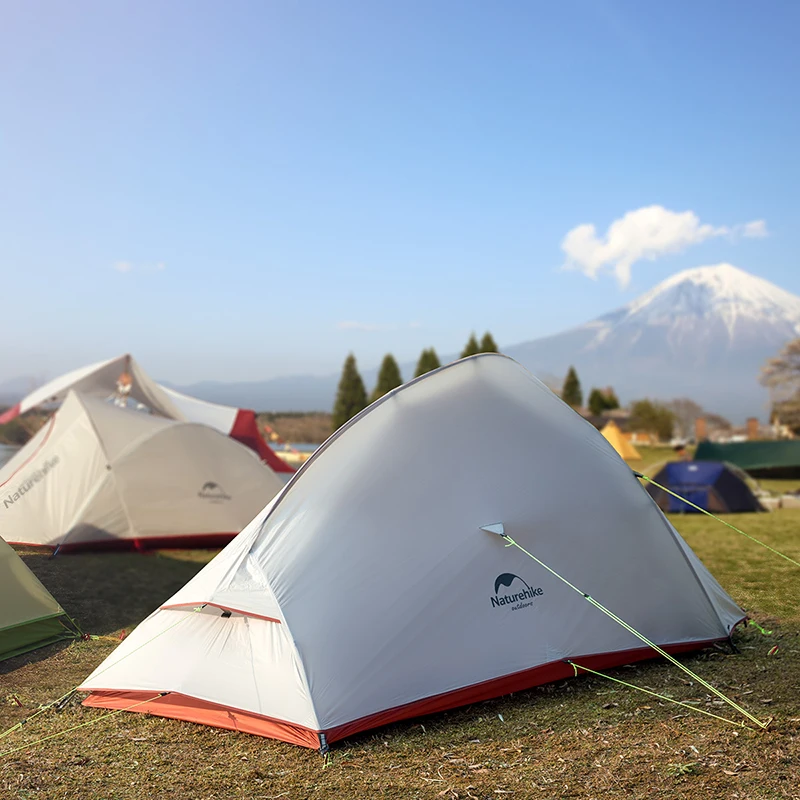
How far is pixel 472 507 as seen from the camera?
4531 millimetres

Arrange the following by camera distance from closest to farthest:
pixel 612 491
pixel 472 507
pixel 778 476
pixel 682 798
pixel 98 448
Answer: pixel 682 798 → pixel 472 507 → pixel 612 491 → pixel 98 448 → pixel 778 476

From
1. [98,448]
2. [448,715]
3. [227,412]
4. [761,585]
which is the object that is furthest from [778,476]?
[448,715]

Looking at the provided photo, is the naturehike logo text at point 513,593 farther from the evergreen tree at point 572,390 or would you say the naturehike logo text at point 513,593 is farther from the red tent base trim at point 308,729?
the evergreen tree at point 572,390

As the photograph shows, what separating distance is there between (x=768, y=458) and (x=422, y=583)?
2329 centimetres

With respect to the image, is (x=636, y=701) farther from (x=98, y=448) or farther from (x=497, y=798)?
(x=98, y=448)

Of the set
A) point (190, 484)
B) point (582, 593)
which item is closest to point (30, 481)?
point (190, 484)

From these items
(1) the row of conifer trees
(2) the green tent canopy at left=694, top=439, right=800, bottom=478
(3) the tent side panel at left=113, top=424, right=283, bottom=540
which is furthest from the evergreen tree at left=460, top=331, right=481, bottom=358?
(3) the tent side panel at left=113, top=424, right=283, bottom=540

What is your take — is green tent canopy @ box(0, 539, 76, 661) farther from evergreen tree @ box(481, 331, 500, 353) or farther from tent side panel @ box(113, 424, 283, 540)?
evergreen tree @ box(481, 331, 500, 353)

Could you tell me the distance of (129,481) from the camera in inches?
337

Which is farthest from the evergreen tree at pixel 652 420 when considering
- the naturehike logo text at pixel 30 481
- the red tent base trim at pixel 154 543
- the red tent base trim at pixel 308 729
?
the red tent base trim at pixel 308 729

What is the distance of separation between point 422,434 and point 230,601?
1423 millimetres

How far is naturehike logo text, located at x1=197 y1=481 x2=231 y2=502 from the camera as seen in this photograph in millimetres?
9188

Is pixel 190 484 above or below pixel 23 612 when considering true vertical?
above

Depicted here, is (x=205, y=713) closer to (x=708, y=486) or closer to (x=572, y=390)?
(x=708, y=486)
